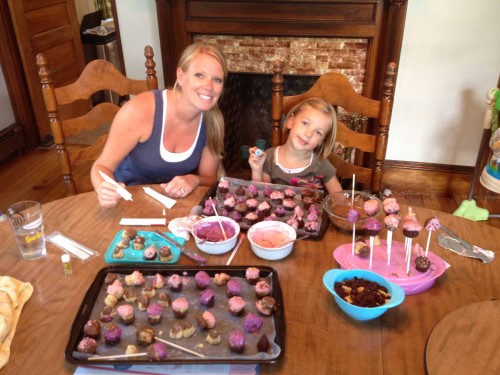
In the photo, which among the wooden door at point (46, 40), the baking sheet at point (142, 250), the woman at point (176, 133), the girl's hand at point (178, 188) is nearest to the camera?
the baking sheet at point (142, 250)

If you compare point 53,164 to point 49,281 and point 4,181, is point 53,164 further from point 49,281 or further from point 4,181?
point 49,281

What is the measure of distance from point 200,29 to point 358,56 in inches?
36.4

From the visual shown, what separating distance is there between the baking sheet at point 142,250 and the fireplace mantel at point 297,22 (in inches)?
67.4

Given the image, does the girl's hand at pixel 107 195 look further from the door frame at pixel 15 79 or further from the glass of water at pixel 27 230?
the door frame at pixel 15 79

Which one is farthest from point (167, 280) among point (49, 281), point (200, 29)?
point (200, 29)

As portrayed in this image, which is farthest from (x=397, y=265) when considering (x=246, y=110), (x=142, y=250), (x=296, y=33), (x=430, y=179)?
(x=246, y=110)

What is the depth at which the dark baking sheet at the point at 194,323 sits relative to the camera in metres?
0.83

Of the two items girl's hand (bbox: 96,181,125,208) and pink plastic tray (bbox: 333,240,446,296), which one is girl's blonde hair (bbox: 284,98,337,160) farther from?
girl's hand (bbox: 96,181,125,208)

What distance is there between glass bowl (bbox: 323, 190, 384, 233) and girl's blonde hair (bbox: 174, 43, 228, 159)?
0.58m

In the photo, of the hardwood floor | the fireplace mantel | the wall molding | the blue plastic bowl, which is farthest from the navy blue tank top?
the wall molding

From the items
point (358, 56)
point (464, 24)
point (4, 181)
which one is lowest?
point (4, 181)

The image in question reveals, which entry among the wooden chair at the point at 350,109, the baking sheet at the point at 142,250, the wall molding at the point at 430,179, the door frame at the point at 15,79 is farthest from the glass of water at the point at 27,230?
the door frame at the point at 15,79

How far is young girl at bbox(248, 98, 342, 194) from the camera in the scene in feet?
5.20

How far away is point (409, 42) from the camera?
249 centimetres
